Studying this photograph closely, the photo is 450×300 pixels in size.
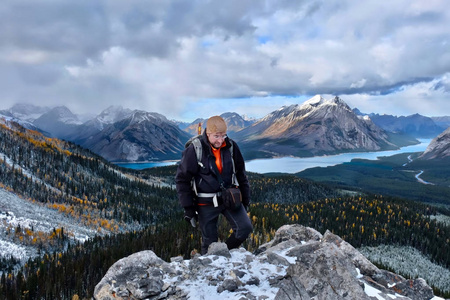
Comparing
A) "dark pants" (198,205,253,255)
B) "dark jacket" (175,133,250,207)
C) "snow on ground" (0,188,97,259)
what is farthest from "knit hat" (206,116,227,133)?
"snow on ground" (0,188,97,259)

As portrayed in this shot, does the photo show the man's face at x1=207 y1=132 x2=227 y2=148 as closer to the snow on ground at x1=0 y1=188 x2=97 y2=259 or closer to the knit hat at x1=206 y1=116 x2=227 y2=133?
the knit hat at x1=206 y1=116 x2=227 y2=133

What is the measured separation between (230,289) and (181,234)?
7645 mm

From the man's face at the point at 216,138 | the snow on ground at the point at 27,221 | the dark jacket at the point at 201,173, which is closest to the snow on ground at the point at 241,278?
the dark jacket at the point at 201,173

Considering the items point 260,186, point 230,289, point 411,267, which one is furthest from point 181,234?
point 260,186

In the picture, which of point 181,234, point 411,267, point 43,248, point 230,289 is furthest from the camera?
point 411,267

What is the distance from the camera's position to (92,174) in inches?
1556

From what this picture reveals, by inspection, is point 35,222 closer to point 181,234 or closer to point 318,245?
point 181,234

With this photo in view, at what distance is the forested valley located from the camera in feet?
30.9

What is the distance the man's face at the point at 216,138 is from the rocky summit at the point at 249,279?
10.2ft

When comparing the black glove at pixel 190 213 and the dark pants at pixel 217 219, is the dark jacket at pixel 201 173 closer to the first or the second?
the black glove at pixel 190 213

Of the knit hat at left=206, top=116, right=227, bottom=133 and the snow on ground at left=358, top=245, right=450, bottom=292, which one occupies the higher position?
the knit hat at left=206, top=116, right=227, bottom=133

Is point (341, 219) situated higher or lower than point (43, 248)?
lower

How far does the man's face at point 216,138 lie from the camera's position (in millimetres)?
7363

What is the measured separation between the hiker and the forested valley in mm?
3504
